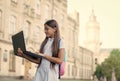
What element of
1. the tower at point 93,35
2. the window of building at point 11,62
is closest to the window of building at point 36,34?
the window of building at point 11,62

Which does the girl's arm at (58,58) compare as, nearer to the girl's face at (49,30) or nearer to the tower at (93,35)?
the girl's face at (49,30)

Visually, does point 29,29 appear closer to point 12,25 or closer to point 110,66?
point 12,25

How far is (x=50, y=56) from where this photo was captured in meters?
5.04

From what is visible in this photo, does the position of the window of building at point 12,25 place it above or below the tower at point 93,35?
below

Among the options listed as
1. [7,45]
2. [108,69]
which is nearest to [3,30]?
[7,45]

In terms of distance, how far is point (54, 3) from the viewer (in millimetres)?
42281

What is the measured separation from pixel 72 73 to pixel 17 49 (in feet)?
157

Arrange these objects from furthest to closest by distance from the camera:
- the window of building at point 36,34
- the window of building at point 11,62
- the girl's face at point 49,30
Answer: the window of building at point 36,34 < the window of building at point 11,62 < the girl's face at point 49,30

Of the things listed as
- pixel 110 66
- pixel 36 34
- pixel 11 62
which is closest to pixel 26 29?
pixel 36 34

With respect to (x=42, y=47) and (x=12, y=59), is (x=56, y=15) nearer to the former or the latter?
(x=12, y=59)

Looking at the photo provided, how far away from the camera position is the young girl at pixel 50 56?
504 centimetres

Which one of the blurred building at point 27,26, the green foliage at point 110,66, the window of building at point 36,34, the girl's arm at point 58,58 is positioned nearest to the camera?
the girl's arm at point 58,58

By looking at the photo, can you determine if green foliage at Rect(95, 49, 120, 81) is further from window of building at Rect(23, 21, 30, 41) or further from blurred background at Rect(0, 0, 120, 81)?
window of building at Rect(23, 21, 30, 41)

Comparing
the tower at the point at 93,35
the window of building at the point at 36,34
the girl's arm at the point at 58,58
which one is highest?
the tower at the point at 93,35
